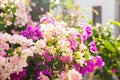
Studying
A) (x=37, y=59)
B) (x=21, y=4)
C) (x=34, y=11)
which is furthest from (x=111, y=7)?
(x=37, y=59)

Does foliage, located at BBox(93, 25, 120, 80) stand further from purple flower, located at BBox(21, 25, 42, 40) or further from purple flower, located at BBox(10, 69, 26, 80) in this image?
purple flower, located at BBox(10, 69, 26, 80)

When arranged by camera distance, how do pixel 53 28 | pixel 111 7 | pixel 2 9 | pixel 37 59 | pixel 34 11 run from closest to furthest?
pixel 37 59 < pixel 53 28 < pixel 2 9 < pixel 34 11 < pixel 111 7

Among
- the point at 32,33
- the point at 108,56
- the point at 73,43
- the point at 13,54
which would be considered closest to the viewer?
the point at 13,54

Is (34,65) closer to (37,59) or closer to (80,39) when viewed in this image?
(37,59)

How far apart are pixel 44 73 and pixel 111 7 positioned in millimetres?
4606

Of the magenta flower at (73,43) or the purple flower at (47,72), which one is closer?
the purple flower at (47,72)

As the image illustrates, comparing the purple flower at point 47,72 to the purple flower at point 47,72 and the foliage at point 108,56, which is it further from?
the foliage at point 108,56

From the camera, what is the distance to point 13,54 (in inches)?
46.7

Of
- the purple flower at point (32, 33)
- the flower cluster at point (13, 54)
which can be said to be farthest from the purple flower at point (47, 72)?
the purple flower at point (32, 33)

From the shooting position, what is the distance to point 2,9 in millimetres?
1635

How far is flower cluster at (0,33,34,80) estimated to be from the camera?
1125 mm

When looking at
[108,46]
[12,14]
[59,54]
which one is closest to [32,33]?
[12,14]

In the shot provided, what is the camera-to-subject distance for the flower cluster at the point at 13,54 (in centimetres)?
112

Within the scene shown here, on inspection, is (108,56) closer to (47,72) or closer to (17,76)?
(47,72)
